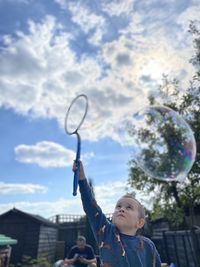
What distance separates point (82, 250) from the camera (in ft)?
24.4

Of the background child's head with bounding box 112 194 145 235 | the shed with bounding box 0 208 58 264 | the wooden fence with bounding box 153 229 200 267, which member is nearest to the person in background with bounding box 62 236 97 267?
the wooden fence with bounding box 153 229 200 267

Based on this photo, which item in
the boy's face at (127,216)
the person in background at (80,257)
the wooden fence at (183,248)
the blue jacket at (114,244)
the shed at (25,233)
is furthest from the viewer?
the shed at (25,233)

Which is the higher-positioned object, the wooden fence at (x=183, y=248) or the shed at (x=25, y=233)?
the shed at (x=25, y=233)

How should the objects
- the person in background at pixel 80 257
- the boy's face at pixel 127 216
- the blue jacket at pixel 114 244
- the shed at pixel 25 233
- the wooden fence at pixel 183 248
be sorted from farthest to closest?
the shed at pixel 25 233, the wooden fence at pixel 183 248, the person in background at pixel 80 257, the boy's face at pixel 127 216, the blue jacket at pixel 114 244

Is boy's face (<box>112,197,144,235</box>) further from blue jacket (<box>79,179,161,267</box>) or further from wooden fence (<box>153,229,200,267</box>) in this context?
wooden fence (<box>153,229,200,267</box>)

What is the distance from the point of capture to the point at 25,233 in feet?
66.2

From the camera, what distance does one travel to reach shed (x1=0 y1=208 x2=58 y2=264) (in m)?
19.6

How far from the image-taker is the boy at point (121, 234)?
5.82 feet

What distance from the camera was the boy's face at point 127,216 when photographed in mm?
1956

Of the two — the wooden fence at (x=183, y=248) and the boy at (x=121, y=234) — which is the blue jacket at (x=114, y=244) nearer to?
the boy at (x=121, y=234)

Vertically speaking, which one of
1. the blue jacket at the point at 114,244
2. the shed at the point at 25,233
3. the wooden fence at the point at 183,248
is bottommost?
the blue jacket at the point at 114,244

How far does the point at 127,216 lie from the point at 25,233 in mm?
20118

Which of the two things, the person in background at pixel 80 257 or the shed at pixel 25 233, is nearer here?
the person in background at pixel 80 257

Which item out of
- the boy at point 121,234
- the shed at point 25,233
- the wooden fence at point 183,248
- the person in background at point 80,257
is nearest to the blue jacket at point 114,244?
the boy at point 121,234
